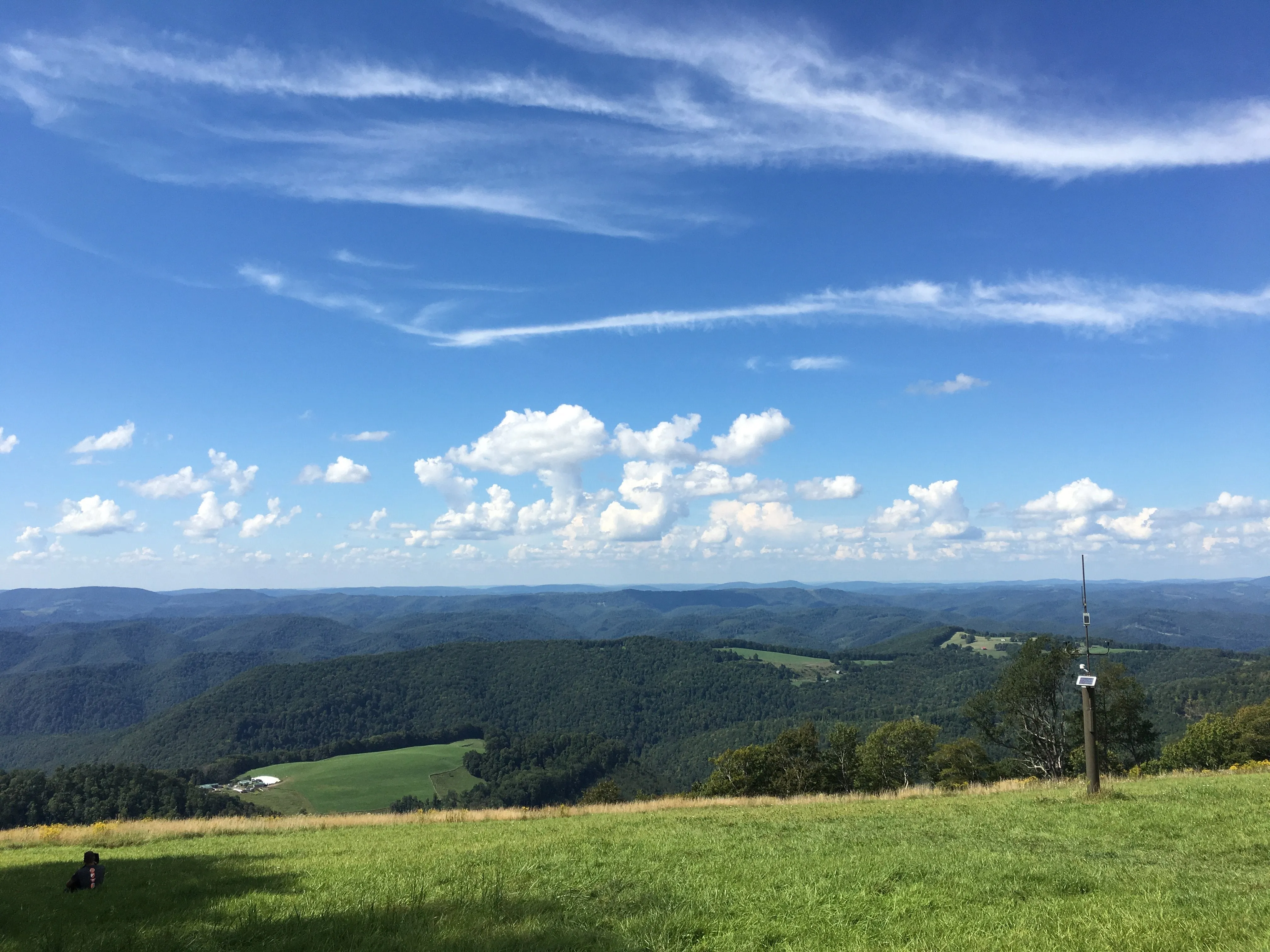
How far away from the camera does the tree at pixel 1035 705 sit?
4766 cm

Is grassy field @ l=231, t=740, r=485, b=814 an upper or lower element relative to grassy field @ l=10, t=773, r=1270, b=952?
lower

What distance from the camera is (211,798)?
9969 centimetres

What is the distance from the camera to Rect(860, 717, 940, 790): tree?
1957 inches

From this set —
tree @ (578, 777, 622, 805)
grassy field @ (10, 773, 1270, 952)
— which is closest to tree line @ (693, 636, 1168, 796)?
tree @ (578, 777, 622, 805)

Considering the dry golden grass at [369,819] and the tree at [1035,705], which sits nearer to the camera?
the dry golden grass at [369,819]

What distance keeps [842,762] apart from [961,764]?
1009 centimetres

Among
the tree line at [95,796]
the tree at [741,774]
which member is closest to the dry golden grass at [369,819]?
the tree at [741,774]

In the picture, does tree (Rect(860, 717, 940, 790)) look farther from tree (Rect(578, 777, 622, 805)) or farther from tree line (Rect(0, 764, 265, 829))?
tree line (Rect(0, 764, 265, 829))

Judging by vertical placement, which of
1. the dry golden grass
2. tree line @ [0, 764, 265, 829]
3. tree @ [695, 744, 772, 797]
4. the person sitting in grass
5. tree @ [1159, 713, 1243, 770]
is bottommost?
tree line @ [0, 764, 265, 829]

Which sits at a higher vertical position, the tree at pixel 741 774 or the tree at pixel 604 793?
the tree at pixel 741 774

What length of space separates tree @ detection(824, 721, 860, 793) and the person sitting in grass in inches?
1794

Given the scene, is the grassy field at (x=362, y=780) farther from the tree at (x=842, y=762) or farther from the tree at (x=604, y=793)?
the tree at (x=842, y=762)

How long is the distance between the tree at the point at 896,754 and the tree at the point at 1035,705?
16.6 ft

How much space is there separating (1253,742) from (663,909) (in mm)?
52944
